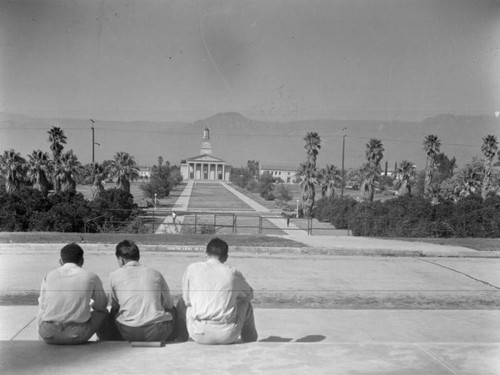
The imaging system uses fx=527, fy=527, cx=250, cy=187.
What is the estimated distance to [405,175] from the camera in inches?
1938

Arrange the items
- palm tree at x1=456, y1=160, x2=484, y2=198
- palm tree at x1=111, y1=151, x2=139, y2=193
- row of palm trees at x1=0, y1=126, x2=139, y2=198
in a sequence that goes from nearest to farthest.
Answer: palm tree at x1=111, y1=151, x2=139, y2=193 → row of palm trees at x1=0, y1=126, x2=139, y2=198 → palm tree at x1=456, y1=160, x2=484, y2=198

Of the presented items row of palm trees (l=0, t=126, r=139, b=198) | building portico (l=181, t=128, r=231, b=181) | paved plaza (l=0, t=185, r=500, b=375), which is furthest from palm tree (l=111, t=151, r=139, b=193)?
paved plaza (l=0, t=185, r=500, b=375)

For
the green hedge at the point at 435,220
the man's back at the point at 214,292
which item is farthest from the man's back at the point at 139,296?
the green hedge at the point at 435,220

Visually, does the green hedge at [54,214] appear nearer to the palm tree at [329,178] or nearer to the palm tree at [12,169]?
the palm tree at [12,169]

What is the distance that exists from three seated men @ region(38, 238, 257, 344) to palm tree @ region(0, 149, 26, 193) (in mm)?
38744

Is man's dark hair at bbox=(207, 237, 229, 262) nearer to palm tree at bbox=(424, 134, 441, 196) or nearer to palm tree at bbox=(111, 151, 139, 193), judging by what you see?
palm tree at bbox=(424, 134, 441, 196)

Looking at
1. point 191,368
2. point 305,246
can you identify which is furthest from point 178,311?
point 305,246

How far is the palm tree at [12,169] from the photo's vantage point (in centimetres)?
3972

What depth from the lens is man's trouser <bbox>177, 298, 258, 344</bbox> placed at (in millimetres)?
4004

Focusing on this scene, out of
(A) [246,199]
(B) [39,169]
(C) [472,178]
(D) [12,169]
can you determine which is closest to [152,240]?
(D) [12,169]

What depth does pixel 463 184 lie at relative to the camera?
46250mm

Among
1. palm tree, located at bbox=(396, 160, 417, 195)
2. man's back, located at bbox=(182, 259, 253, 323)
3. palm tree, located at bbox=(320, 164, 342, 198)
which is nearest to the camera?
man's back, located at bbox=(182, 259, 253, 323)

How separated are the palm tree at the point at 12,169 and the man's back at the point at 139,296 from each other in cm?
3880

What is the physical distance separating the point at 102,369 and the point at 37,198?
22430 millimetres
